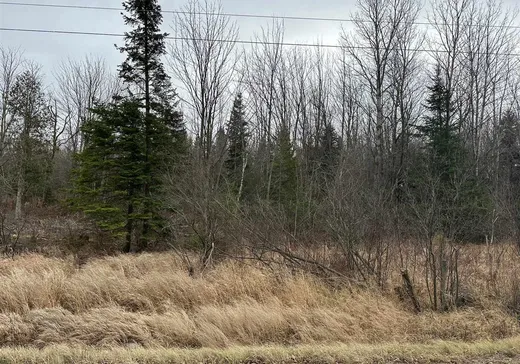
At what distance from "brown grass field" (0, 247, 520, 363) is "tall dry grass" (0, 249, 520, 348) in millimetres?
20

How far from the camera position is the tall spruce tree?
17359 millimetres

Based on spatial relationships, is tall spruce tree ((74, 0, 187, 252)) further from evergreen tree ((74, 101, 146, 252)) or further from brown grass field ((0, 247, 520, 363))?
brown grass field ((0, 247, 520, 363))

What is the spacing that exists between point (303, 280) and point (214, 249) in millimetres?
3533

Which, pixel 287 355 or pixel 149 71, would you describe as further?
pixel 149 71

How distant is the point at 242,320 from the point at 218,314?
0.45 metres

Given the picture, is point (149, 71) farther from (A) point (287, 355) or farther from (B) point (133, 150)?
(A) point (287, 355)

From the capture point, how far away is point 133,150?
58.5 feet

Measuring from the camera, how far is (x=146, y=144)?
18.0 m

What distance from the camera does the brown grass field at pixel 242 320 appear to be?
4.62m

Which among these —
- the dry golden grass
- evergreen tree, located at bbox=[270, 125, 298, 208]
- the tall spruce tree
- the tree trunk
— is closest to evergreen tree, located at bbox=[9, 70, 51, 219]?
the tree trunk

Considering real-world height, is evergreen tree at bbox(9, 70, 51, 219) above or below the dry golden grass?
above

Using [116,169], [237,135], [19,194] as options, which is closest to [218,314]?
[116,169]

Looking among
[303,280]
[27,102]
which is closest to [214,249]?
[303,280]

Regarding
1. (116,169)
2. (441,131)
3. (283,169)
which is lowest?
(116,169)
